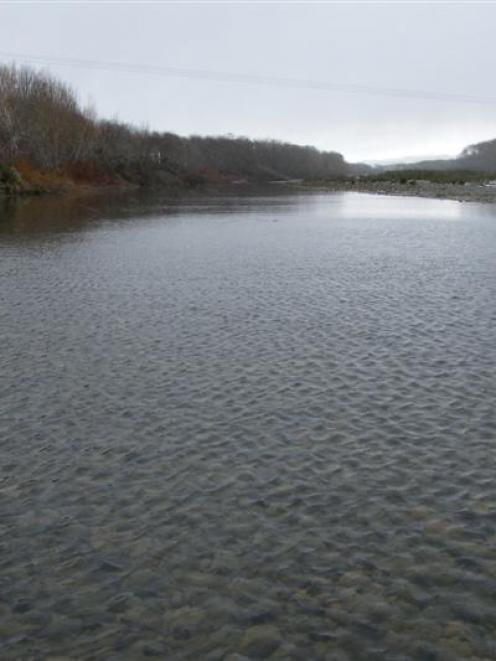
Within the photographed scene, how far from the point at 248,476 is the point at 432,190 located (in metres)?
141

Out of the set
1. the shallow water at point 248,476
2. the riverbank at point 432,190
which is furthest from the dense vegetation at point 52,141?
the shallow water at point 248,476

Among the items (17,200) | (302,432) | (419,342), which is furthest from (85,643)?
(17,200)

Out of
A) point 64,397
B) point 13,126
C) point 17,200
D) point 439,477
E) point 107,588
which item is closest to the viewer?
point 107,588

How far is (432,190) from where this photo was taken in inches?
5620

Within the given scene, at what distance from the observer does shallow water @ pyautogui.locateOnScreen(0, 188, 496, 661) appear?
9547 millimetres

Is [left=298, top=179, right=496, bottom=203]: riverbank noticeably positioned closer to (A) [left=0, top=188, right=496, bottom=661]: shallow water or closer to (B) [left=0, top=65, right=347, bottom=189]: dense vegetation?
(B) [left=0, top=65, right=347, bottom=189]: dense vegetation

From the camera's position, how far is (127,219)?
3083 inches

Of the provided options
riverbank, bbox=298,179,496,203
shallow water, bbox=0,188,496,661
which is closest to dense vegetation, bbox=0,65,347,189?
riverbank, bbox=298,179,496,203

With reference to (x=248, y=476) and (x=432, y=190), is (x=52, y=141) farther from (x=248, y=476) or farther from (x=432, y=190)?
(x=248, y=476)

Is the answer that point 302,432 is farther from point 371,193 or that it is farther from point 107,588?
point 371,193

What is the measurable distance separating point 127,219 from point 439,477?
70.0 m

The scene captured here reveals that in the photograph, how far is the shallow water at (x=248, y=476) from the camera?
955 cm

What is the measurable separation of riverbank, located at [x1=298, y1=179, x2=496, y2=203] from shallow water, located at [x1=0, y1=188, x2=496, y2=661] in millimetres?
93924

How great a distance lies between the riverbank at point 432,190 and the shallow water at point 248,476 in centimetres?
9392
